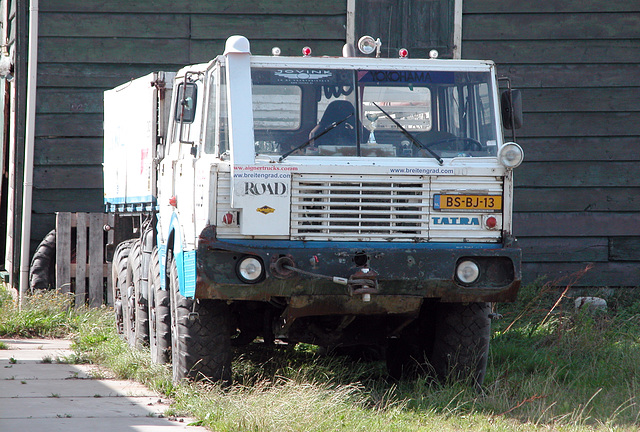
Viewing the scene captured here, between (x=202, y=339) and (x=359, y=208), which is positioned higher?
(x=359, y=208)

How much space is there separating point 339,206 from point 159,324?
211 centimetres

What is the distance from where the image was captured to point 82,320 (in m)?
9.62

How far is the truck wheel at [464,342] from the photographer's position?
660 centimetres

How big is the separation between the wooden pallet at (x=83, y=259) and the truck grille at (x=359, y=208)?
4.94m

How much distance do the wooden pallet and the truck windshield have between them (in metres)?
4.64

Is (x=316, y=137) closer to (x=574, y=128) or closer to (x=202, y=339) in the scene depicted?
(x=202, y=339)

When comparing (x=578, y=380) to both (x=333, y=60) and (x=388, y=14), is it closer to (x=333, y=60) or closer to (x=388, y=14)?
(x=333, y=60)

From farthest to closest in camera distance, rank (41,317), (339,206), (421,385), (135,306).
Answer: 1. (41,317)
2. (135,306)
3. (421,385)
4. (339,206)

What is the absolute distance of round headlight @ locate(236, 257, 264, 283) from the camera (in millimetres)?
5754

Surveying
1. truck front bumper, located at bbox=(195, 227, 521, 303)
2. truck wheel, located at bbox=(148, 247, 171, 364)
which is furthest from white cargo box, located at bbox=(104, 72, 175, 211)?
truck front bumper, located at bbox=(195, 227, 521, 303)

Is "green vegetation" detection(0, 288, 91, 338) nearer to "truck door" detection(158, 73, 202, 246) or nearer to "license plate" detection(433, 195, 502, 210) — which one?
"truck door" detection(158, 73, 202, 246)

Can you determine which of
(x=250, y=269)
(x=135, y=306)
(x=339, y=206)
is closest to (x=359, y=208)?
(x=339, y=206)

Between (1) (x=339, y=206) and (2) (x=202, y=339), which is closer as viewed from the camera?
(1) (x=339, y=206)

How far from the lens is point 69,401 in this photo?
20.7ft
